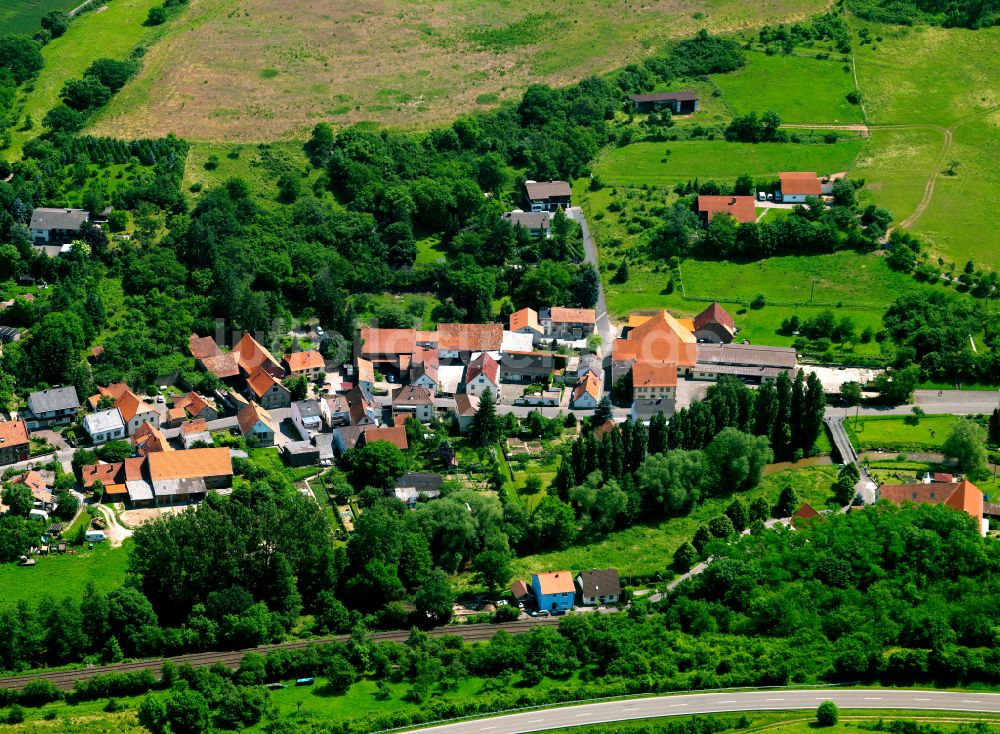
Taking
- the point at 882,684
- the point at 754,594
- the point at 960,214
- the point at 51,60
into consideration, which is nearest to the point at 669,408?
the point at 754,594

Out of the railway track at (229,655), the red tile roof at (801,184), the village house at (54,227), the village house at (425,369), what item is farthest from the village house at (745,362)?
the village house at (54,227)

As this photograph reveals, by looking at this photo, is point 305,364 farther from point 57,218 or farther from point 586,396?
point 57,218

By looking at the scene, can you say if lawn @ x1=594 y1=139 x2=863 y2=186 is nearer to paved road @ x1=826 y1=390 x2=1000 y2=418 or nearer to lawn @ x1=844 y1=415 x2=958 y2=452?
paved road @ x1=826 y1=390 x2=1000 y2=418

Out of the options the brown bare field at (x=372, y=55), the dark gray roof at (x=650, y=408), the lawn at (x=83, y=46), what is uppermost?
the lawn at (x=83, y=46)

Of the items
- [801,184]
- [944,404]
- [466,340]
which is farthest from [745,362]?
[801,184]

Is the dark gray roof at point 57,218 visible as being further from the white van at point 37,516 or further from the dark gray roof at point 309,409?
the white van at point 37,516

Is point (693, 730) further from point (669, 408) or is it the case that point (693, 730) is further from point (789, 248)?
point (789, 248)
